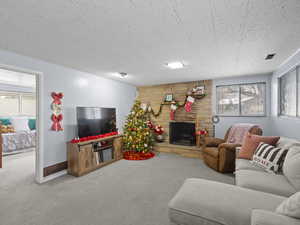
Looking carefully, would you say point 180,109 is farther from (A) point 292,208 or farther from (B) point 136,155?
(A) point 292,208

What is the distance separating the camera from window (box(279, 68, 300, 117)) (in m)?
2.41

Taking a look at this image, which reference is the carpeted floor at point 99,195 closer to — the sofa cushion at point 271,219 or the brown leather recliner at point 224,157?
the brown leather recliner at point 224,157

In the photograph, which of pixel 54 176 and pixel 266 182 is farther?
pixel 54 176

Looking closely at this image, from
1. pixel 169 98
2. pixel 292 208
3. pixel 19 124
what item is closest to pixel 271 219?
pixel 292 208

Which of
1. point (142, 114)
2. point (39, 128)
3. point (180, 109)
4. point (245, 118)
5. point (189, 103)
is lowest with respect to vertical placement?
point (39, 128)

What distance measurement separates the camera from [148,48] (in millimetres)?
2178

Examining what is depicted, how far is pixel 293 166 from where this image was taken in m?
1.55

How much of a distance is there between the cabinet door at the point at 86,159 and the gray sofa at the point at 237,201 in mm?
2233

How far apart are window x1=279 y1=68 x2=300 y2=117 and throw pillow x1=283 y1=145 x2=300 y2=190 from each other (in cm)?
108

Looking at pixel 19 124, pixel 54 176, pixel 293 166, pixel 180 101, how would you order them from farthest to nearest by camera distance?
pixel 19 124, pixel 180 101, pixel 54 176, pixel 293 166

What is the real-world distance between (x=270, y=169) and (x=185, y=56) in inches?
82.8

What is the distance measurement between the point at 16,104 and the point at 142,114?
17.8 ft

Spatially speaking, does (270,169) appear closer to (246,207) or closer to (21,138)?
(246,207)

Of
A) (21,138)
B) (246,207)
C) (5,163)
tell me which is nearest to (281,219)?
(246,207)
